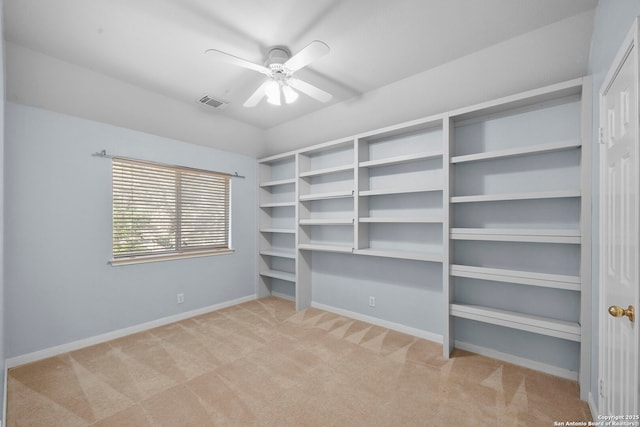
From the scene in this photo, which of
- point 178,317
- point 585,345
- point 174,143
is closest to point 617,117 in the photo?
point 585,345

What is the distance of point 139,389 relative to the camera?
2215 millimetres

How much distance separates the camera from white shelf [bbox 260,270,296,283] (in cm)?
424

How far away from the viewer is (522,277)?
7.64 ft

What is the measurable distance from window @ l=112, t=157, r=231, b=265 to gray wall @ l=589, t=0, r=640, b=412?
158 inches

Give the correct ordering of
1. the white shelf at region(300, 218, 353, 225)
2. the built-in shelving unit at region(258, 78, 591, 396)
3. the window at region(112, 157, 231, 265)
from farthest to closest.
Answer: the white shelf at region(300, 218, 353, 225) → the window at region(112, 157, 231, 265) → the built-in shelving unit at region(258, 78, 591, 396)

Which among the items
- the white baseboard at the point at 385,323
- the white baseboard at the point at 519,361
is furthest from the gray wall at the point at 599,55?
the white baseboard at the point at 385,323

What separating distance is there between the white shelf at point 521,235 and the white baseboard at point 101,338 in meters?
3.36

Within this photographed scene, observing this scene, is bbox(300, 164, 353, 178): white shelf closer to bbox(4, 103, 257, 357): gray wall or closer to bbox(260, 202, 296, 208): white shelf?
bbox(260, 202, 296, 208): white shelf

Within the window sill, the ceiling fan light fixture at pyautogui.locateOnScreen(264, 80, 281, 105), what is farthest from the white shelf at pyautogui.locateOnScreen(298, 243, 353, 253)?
the ceiling fan light fixture at pyautogui.locateOnScreen(264, 80, 281, 105)

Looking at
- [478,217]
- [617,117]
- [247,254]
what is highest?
[617,117]

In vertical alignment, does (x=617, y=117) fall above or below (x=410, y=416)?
above

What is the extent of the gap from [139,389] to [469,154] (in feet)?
11.7

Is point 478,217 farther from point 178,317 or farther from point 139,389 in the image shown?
point 178,317

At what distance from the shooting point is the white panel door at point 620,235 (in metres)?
1.20
